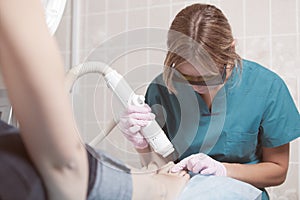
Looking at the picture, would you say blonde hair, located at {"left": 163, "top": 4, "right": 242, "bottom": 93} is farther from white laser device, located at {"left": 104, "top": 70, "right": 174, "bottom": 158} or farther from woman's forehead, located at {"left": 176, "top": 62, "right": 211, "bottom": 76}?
white laser device, located at {"left": 104, "top": 70, "right": 174, "bottom": 158}

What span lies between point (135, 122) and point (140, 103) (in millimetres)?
51

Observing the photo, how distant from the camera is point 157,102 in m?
1.27

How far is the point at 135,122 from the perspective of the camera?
40.6 inches

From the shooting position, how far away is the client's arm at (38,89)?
0.44m

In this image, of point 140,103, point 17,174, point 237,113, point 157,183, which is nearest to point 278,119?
point 237,113

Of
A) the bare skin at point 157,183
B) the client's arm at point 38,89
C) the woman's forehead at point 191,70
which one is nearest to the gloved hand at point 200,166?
the bare skin at point 157,183

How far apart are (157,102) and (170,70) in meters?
0.13

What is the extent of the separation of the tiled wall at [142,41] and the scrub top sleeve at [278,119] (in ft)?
0.80

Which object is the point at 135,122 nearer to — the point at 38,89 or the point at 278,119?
the point at 278,119

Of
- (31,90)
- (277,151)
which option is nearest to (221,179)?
(277,151)

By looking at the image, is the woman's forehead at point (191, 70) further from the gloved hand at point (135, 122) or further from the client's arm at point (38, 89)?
the client's arm at point (38, 89)

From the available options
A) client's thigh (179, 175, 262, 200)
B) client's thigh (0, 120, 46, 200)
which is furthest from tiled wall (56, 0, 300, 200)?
client's thigh (0, 120, 46, 200)

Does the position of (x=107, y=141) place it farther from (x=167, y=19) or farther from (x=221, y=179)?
(x=167, y=19)

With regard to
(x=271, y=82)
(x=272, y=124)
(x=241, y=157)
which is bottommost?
(x=241, y=157)
